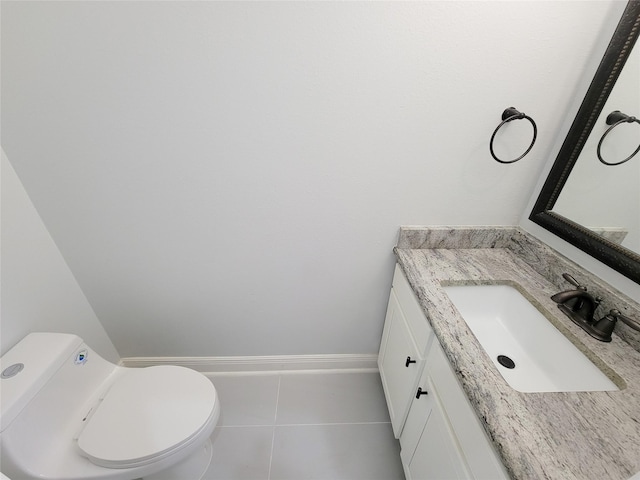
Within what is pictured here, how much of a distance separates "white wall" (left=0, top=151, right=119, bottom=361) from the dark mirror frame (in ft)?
6.61

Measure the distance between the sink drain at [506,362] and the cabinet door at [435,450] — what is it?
23 centimetres

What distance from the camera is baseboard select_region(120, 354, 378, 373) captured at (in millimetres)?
1547

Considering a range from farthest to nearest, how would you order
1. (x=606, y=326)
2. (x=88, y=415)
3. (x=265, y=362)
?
(x=265, y=362)
(x=88, y=415)
(x=606, y=326)

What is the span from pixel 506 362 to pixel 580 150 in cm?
78

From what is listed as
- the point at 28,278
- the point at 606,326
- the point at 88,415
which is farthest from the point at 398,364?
the point at 28,278

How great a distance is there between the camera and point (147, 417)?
98 cm

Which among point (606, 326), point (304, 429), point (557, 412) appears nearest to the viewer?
point (557, 412)

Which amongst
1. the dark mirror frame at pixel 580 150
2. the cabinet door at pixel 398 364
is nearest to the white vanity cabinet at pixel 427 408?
the cabinet door at pixel 398 364

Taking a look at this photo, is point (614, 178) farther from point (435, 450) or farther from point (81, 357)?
Answer: point (81, 357)

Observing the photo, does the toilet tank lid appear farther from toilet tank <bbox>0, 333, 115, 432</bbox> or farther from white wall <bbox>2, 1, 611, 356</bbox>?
white wall <bbox>2, 1, 611, 356</bbox>

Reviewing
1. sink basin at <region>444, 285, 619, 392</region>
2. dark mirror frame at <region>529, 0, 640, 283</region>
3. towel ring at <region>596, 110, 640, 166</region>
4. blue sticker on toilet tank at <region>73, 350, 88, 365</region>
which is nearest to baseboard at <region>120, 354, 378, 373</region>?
blue sticker on toilet tank at <region>73, 350, 88, 365</region>

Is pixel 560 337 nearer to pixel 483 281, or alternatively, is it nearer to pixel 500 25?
pixel 483 281

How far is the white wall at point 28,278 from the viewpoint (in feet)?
3.19

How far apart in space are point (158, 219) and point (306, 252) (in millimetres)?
640
